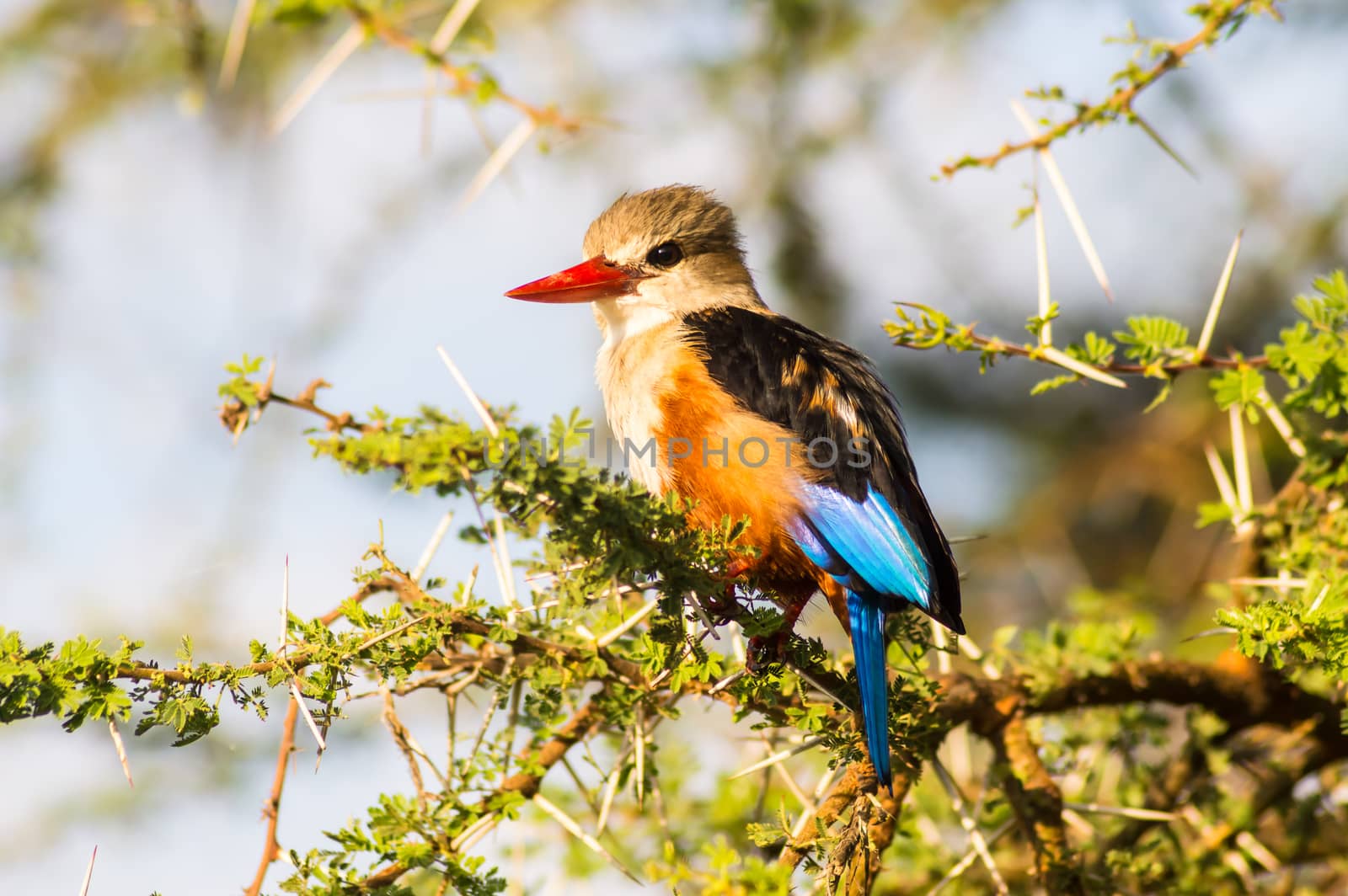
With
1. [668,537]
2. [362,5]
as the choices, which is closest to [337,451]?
[668,537]

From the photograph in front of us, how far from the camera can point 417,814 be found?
5.82 feet

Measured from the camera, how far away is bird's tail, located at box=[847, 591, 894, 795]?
1.87 metres

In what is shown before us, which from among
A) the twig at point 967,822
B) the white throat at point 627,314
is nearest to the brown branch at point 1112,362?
the twig at point 967,822

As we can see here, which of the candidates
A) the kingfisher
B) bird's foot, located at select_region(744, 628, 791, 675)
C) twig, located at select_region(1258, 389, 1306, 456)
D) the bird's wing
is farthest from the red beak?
twig, located at select_region(1258, 389, 1306, 456)

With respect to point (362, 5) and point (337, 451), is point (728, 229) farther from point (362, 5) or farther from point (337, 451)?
point (337, 451)

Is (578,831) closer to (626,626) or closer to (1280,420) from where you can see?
(626,626)

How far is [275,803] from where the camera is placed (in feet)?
5.71

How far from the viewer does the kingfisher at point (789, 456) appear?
2.40 meters

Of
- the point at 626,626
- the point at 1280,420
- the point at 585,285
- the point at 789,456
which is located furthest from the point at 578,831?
the point at 585,285

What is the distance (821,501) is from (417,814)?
1149mm

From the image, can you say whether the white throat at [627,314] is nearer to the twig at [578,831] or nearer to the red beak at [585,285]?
the red beak at [585,285]

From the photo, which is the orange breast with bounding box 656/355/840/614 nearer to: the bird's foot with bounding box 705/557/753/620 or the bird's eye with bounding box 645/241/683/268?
the bird's foot with bounding box 705/557/753/620

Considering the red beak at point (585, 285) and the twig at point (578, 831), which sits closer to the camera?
the twig at point (578, 831)

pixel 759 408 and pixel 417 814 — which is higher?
pixel 759 408
